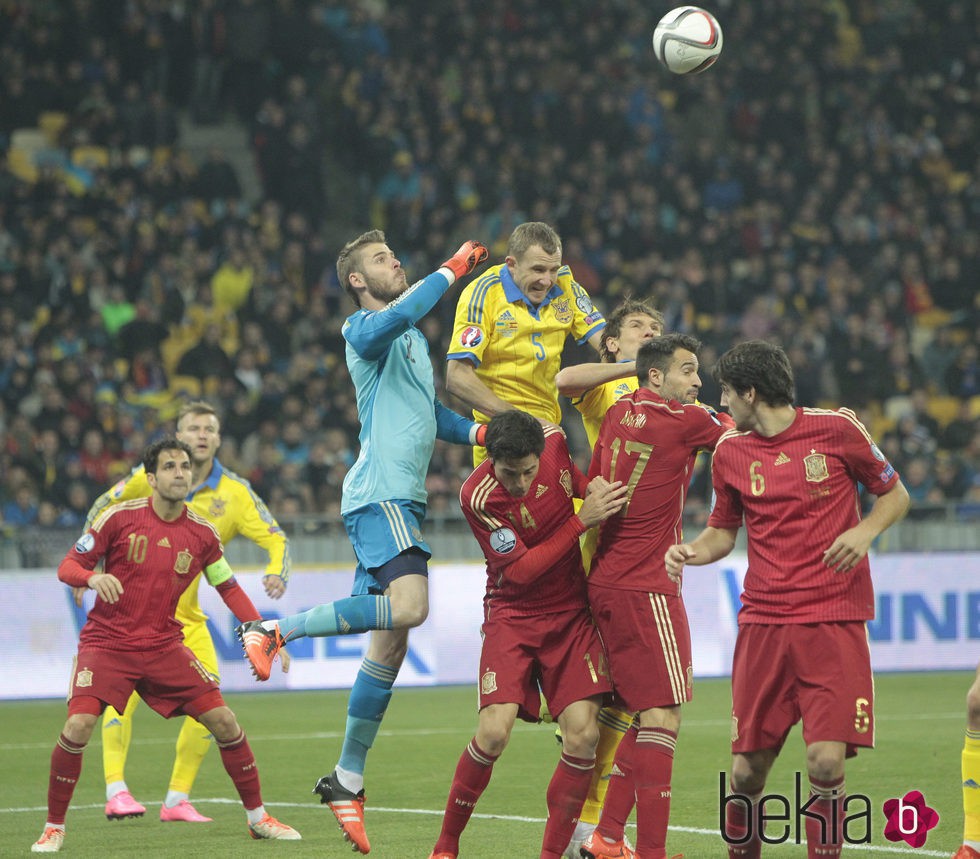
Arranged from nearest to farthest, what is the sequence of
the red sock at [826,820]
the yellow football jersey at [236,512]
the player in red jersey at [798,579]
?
the red sock at [826,820] < the player in red jersey at [798,579] < the yellow football jersey at [236,512]

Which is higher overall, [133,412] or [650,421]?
[650,421]

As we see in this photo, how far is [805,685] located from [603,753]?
5.77 ft

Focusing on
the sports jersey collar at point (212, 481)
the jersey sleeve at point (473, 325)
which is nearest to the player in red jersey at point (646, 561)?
the jersey sleeve at point (473, 325)

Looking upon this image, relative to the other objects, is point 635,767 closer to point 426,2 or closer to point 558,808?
point 558,808

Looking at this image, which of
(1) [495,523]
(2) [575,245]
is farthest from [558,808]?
(2) [575,245]

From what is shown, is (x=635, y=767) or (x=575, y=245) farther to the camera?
(x=575, y=245)

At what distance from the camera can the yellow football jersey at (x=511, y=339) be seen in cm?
725

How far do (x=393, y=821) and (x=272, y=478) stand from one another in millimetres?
8694

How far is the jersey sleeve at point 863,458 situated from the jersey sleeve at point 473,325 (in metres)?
2.03

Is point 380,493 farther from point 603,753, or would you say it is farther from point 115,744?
point 115,744

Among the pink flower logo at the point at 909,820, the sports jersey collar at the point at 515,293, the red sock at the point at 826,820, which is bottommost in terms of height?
the pink flower logo at the point at 909,820

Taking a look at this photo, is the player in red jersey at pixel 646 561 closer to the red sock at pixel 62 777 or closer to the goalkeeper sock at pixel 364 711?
the goalkeeper sock at pixel 364 711

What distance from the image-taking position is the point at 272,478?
1636 centimetres

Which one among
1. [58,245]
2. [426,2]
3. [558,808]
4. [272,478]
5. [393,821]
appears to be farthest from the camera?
[426,2]
